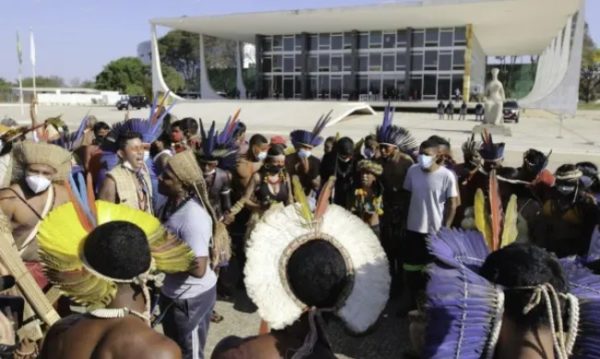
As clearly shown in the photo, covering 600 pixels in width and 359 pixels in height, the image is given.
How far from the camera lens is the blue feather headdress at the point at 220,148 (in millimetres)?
5438

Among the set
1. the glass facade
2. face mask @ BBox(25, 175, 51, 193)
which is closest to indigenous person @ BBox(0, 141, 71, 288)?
face mask @ BBox(25, 175, 51, 193)

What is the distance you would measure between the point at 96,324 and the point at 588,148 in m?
21.3

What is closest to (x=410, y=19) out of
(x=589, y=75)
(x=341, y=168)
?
(x=341, y=168)

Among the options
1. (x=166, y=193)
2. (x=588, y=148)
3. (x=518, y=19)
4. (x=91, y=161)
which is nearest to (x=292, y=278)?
(x=166, y=193)

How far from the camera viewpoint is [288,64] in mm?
52031

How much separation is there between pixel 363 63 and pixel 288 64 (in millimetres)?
7618

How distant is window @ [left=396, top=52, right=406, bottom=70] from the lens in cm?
4675

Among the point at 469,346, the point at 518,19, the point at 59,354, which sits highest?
the point at 518,19

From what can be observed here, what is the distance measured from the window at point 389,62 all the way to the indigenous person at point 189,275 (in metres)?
45.8

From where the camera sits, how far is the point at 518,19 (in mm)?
42688

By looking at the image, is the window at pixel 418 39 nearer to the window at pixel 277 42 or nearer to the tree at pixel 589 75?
the window at pixel 277 42

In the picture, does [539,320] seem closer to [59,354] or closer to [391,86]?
[59,354]

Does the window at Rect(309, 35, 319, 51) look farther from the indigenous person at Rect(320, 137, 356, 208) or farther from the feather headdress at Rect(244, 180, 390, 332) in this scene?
the feather headdress at Rect(244, 180, 390, 332)

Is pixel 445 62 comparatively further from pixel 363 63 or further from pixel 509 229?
pixel 509 229
